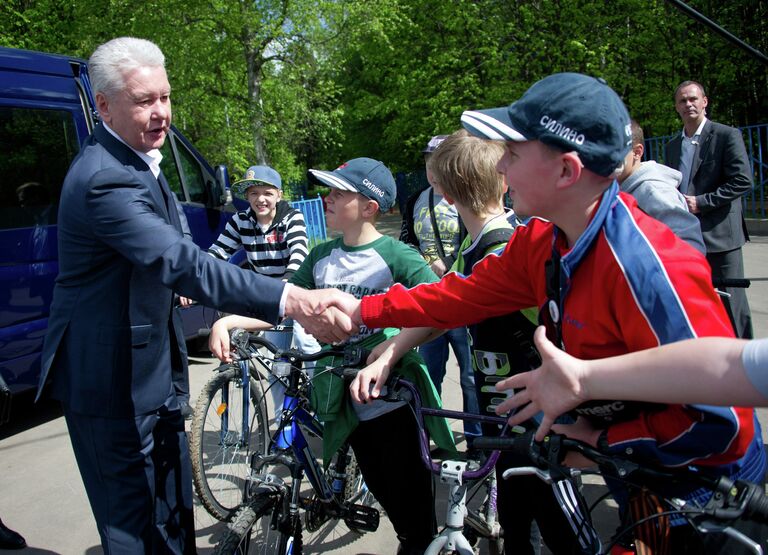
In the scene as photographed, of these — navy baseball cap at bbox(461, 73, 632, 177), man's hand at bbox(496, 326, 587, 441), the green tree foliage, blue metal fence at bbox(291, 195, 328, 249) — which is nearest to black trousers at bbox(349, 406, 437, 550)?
man's hand at bbox(496, 326, 587, 441)

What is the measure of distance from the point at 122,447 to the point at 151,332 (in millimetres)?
418

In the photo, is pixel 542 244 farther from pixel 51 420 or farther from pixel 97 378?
pixel 51 420

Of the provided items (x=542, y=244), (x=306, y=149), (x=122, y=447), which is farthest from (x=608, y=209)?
(x=306, y=149)

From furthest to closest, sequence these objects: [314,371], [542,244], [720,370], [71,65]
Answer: [71,65]
[314,371]
[542,244]
[720,370]

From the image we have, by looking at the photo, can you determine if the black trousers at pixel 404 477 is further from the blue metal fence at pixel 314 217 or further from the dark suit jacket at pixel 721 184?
the blue metal fence at pixel 314 217

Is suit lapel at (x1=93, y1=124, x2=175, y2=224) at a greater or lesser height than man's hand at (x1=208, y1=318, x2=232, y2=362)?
greater

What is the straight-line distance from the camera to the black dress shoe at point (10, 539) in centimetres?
364

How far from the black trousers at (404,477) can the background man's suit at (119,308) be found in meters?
0.73

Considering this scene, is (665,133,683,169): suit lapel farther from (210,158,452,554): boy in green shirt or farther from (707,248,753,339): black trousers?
(210,158,452,554): boy in green shirt

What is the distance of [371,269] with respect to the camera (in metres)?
2.85

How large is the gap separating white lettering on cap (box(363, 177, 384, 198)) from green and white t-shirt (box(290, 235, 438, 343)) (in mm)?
200

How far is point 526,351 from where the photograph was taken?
2350 mm

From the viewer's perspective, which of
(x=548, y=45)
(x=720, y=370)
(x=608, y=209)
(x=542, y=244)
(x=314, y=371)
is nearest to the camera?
(x=720, y=370)

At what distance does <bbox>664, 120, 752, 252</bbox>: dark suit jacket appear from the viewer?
5.00 m
